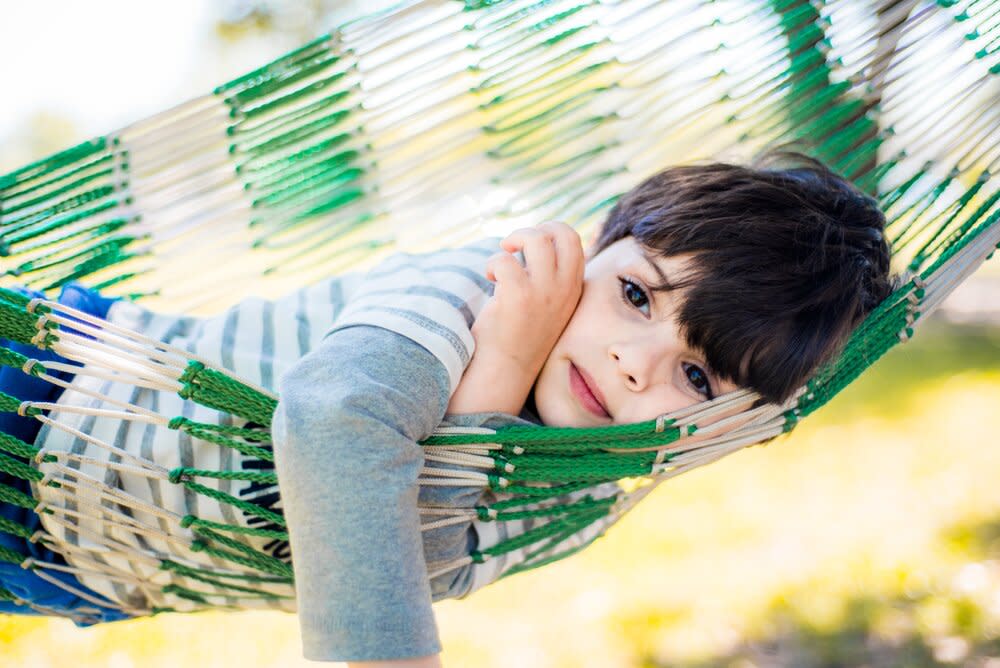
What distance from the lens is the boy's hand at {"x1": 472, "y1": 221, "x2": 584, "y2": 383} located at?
44.6 inches

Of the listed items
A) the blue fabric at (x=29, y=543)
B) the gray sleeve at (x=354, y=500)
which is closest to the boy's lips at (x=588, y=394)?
the gray sleeve at (x=354, y=500)

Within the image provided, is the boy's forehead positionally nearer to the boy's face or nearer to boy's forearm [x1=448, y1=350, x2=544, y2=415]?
the boy's face

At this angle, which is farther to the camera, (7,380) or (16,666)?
(16,666)

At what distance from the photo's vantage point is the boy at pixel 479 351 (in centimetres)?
97

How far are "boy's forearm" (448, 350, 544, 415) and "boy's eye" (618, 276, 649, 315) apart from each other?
0.51 ft

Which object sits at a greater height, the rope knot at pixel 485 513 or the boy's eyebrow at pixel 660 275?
the boy's eyebrow at pixel 660 275

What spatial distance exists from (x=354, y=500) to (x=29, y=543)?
0.53m

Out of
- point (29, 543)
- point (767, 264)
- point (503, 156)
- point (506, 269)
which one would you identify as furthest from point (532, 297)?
point (29, 543)

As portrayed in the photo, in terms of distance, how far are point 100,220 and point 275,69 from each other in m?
0.32

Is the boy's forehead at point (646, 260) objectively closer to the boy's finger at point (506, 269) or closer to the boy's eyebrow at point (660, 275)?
the boy's eyebrow at point (660, 275)

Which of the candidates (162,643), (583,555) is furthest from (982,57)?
(162,643)

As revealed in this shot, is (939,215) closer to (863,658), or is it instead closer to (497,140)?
(497,140)

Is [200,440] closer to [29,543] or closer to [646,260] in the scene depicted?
[29,543]

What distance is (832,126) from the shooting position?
1.62 meters
